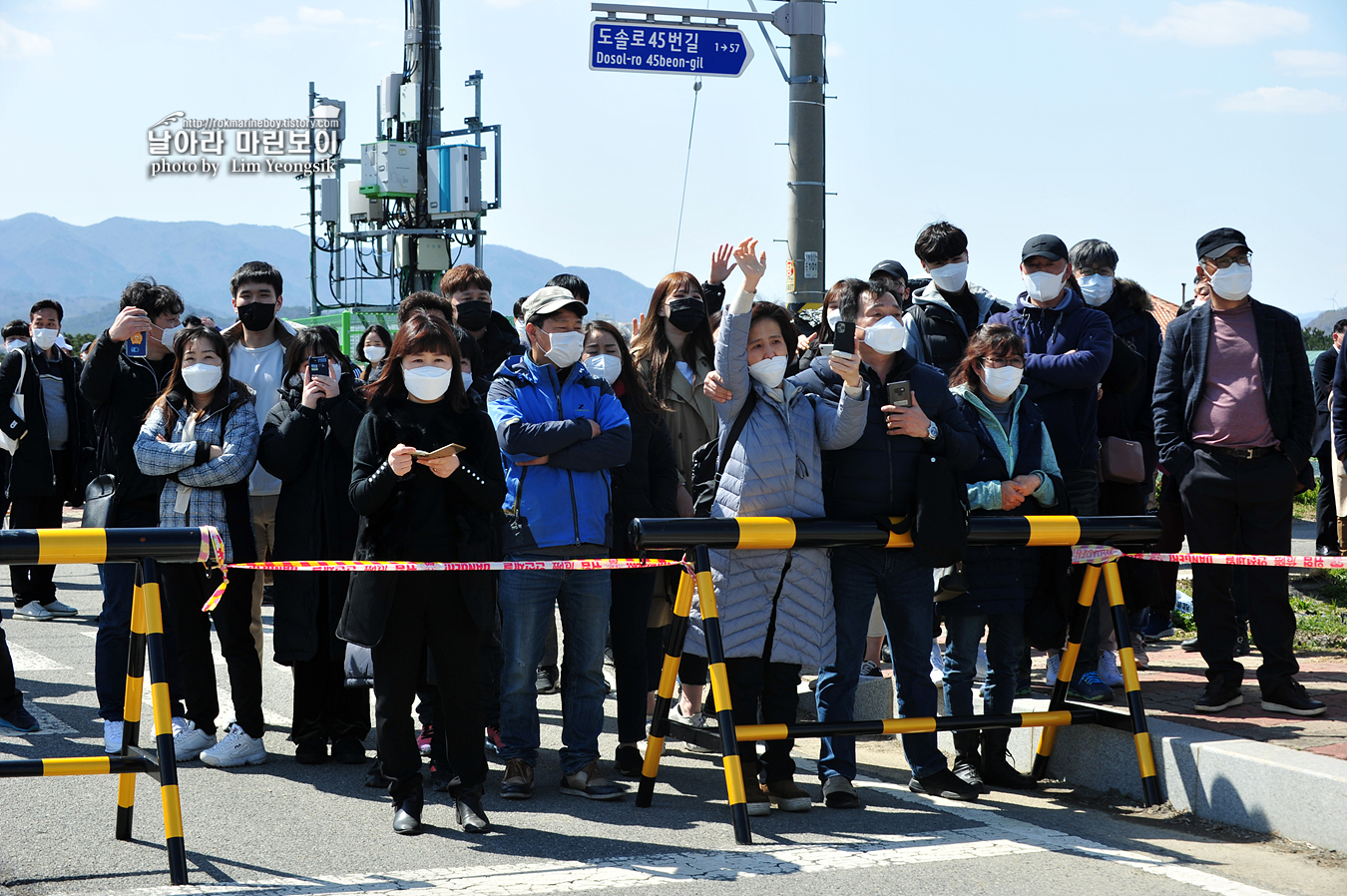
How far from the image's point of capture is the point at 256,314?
605cm

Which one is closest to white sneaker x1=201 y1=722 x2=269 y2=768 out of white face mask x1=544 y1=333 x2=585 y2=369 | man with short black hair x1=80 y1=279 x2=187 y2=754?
man with short black hair x1=80 y1=279 x2=187 y2=754

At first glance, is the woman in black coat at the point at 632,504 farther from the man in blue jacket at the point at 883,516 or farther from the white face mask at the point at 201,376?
the white face mask at the point at 201,376

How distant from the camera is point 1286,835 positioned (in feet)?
15.3

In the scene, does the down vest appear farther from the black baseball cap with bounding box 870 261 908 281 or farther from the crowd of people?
the black baseball cap with bounding box 870 261 908 281

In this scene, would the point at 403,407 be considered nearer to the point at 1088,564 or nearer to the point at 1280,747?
the point at 1088,564

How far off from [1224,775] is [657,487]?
8.67 ft

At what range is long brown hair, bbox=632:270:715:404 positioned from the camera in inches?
237

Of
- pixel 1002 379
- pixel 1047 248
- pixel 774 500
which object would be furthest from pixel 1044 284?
pixel 774 500

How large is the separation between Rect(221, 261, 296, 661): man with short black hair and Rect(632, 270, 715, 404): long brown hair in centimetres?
171

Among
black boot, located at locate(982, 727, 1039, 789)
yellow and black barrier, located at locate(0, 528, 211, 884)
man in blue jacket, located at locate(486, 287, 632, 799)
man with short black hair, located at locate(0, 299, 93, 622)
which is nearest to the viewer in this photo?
yellow and black barrier, located at locate(0, 528, 211, 884)

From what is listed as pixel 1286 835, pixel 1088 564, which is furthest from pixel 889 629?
pixel 1286 835

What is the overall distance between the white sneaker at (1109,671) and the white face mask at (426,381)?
3.93 metres

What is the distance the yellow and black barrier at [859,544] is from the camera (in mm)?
4746

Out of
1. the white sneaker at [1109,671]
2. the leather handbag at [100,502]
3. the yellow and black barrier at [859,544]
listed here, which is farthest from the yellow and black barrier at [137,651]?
the white sneaker at [1109,671]
